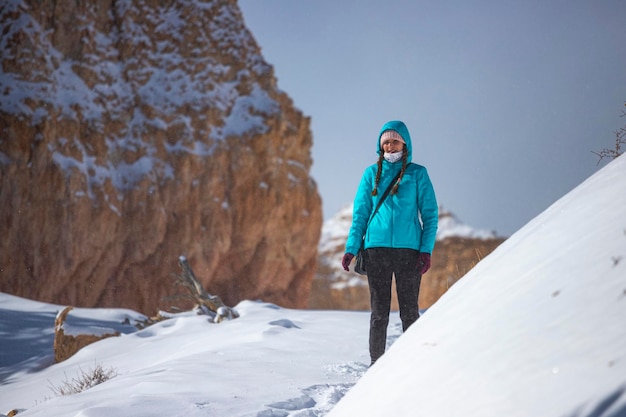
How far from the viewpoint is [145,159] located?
18.2 meters

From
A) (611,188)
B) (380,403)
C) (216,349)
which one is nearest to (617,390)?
(380,403)

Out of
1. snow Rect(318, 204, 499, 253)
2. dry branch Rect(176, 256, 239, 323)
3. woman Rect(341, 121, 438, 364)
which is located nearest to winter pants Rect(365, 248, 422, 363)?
woman Rect(341, 121, 438, 364)

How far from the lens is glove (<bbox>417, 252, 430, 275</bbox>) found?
2828 mm

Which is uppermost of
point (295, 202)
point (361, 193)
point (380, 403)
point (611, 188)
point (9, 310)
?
point (295, 202)

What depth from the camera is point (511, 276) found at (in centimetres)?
113

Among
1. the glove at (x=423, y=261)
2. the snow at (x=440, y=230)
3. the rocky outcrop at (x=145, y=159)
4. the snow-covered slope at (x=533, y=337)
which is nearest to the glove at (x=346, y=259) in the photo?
the glove at (x=423, y=261)

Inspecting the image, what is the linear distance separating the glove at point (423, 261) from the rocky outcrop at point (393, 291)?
1117 inches

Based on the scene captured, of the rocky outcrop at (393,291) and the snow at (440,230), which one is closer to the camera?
the rocky outcrop at (393,291)

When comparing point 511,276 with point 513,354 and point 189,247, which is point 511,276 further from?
point 189,247

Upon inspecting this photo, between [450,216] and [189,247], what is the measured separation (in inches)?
831

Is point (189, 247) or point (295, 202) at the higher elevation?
point (295, 202)

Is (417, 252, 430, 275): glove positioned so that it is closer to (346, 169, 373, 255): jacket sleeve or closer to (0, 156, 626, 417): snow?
(346, 169, 373, 255): jacket sleeve

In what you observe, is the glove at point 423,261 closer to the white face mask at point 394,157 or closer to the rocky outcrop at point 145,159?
the white face mask at point 394,157

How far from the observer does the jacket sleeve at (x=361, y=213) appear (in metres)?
2.92
